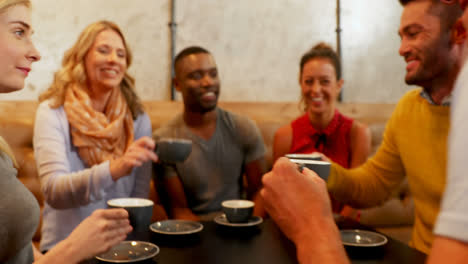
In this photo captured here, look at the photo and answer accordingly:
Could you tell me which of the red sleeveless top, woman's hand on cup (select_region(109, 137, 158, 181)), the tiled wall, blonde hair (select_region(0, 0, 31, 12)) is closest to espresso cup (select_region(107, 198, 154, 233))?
woman's hand on cup (select_region(109, 137, 158, 181))

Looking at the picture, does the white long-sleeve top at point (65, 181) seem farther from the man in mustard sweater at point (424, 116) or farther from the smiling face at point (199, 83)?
the man in mustard sweater at point (424, 116)

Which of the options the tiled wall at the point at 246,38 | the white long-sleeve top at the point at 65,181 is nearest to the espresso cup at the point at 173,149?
the white long-sleeve top at the point at 65,181

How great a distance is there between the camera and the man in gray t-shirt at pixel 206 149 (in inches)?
81.6

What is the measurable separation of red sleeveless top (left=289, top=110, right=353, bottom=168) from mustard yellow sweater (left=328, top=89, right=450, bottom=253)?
644 mm

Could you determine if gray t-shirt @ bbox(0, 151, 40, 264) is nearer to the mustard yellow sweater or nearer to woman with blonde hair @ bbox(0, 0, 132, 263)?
woman with blonde hair @ bbox(0, 0, 132, 263)

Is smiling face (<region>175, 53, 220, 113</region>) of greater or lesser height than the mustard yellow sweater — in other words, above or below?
above

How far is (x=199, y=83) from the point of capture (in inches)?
83.7

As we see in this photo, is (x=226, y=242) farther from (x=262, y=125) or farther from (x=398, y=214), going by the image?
(x=398, y=214)

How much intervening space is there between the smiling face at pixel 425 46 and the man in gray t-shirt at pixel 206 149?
101 centimetres

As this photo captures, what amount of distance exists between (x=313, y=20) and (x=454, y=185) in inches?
116

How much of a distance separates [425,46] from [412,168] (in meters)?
0.43

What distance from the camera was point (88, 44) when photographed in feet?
6.13

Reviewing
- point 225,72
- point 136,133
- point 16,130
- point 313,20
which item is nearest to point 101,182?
point 136,133

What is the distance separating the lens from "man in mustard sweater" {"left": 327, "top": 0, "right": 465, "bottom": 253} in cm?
131
